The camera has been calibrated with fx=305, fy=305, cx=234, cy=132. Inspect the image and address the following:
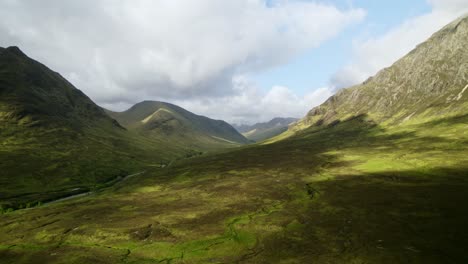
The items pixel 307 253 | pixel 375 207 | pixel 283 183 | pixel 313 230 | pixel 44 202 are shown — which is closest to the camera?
pixel 307 253

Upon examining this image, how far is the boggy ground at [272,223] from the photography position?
162ft

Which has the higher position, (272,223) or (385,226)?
(272,223)

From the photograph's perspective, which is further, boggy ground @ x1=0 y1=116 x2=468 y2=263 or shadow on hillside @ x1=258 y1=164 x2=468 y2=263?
boggy ground @ x1=0 y1=116 x2=468 y2=263

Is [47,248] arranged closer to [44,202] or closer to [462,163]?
[44,202]

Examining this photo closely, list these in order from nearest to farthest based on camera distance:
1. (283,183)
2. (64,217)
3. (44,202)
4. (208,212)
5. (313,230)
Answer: (313,230) < (208,212) < (64,217) < (283,183) < (44,202)

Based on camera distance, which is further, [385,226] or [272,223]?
[272,223]

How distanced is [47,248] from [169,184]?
84.0m

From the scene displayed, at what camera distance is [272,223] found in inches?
2621

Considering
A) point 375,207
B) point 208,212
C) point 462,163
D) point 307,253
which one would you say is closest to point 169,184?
point 208,212

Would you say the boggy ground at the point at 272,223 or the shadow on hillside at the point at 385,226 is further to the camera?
the boggy ground at the point at 272,223

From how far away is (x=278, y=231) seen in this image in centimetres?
6075

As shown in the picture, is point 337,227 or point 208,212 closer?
point 337,227

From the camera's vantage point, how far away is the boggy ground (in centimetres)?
4944

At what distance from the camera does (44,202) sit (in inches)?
5177
